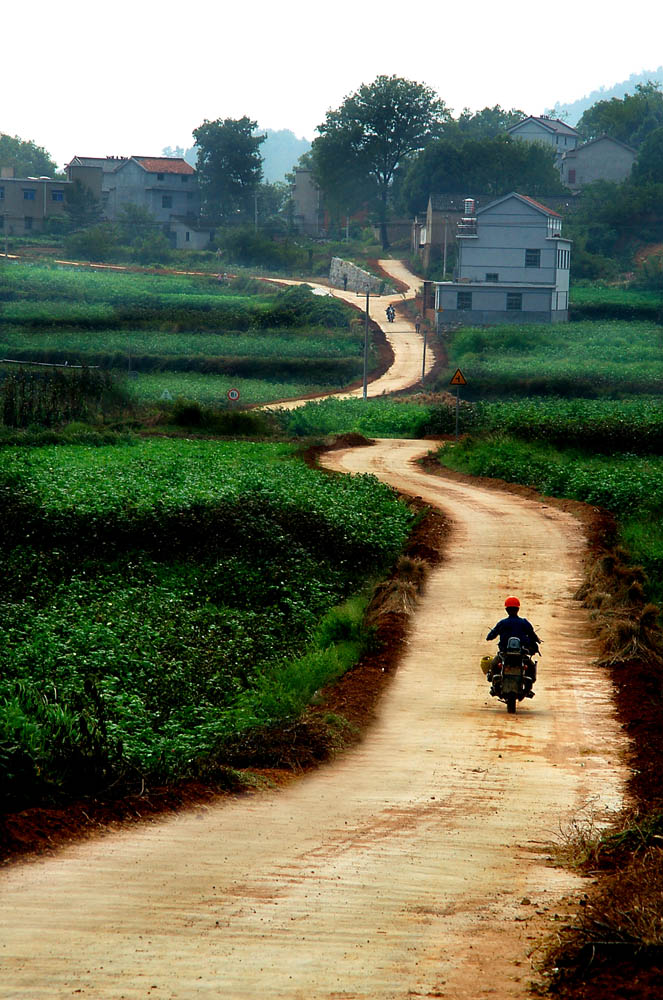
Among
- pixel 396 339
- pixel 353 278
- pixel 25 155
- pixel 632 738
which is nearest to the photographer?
pixel 632 738

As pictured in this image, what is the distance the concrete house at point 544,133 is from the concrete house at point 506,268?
44.1 m

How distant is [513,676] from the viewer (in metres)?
14.3

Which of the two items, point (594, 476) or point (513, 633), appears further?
point (594, 476)

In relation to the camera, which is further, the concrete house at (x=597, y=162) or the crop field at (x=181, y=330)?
the concrete house at (x=597, y=162)

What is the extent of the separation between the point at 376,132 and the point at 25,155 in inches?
2753

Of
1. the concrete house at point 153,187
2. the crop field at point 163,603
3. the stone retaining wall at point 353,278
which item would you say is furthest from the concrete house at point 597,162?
the crop field at point 163,603

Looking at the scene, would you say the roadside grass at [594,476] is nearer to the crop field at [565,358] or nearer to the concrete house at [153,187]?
the crop field at [565,358]

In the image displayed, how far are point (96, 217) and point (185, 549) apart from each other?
9970 cm

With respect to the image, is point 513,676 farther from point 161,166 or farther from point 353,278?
point 161,166

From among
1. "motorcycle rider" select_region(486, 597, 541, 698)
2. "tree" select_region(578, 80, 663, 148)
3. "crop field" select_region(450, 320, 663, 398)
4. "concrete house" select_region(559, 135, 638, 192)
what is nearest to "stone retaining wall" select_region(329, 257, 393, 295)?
"crop field" select_region(450, 320, 663, 398)

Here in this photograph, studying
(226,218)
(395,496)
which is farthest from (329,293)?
(395,496)

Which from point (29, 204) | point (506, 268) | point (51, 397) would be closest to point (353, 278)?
point (506, 268)

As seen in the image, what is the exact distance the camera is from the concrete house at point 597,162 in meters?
113

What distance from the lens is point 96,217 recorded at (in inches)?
4572
